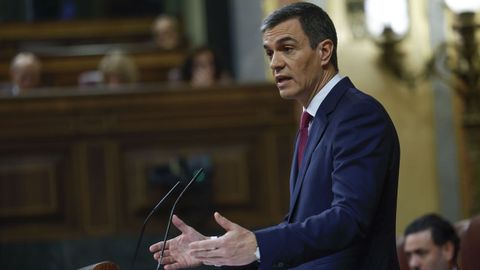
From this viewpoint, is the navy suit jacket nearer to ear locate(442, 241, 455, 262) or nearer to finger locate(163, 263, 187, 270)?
finger locate(163, 263, 187, 270)

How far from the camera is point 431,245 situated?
16.4 feet

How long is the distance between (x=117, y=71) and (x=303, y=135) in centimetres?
480

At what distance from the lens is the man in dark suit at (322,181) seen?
105 inches

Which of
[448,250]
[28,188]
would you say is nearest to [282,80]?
[448,250]

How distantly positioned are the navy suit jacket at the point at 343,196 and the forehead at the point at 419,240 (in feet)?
7.22

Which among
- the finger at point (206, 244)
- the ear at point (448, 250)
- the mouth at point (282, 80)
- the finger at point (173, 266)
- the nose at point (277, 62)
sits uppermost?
the nose at point (277, 62)

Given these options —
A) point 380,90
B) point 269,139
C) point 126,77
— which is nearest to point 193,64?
point 126,77

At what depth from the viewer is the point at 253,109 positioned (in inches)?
287

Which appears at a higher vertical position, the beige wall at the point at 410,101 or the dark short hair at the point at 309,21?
the dark short hair at the point at 309,21

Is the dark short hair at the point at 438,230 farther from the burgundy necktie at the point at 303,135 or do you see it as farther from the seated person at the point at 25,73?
the seated person at the point at 25,73

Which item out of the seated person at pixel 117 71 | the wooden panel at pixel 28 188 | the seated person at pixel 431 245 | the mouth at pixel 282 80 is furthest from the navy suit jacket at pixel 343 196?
the seated person at pixel 117 71

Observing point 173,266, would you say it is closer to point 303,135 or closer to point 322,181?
point 322,181

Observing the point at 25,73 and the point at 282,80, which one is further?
the point at 25,73

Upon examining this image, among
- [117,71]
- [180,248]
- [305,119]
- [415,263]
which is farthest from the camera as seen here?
[117,71]
